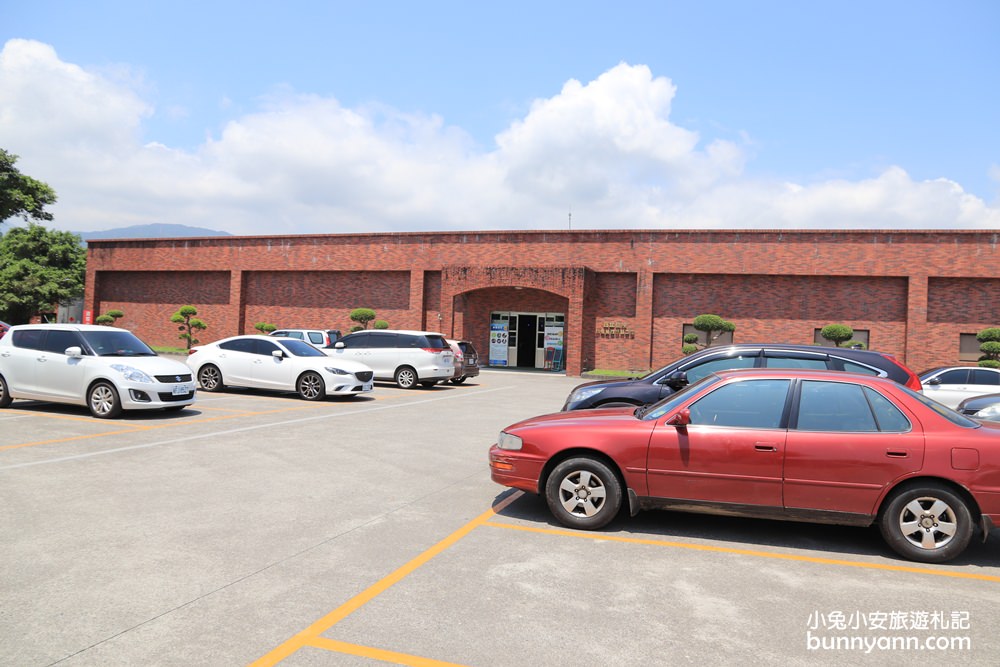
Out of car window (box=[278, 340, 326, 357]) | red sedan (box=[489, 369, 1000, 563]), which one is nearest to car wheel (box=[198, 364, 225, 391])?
car window (box=[278, 340, 326, 357])

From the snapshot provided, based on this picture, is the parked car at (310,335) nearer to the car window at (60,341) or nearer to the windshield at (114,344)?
the windshield at (114,344)

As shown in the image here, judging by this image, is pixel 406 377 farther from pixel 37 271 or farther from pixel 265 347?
pixel 37 271

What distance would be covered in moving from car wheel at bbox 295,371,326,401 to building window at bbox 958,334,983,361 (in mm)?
25099

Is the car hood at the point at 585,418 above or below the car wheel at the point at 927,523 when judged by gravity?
above

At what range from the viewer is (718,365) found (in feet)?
29.3

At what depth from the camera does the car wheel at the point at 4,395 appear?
11508 mm

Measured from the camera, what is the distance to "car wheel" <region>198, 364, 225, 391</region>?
624 inches

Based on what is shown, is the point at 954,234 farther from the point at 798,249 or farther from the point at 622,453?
the point at 622,453

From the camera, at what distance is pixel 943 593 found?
436 cm

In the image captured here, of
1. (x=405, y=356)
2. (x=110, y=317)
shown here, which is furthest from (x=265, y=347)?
(x=110, y=317)

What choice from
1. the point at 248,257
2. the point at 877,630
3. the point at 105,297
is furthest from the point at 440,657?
the point at 105,297

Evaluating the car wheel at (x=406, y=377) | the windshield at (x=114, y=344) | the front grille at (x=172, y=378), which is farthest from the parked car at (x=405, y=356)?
the front grille at (x=172, y=378)

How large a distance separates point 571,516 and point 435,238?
2705cm

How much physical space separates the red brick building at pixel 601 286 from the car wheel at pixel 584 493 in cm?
2295
